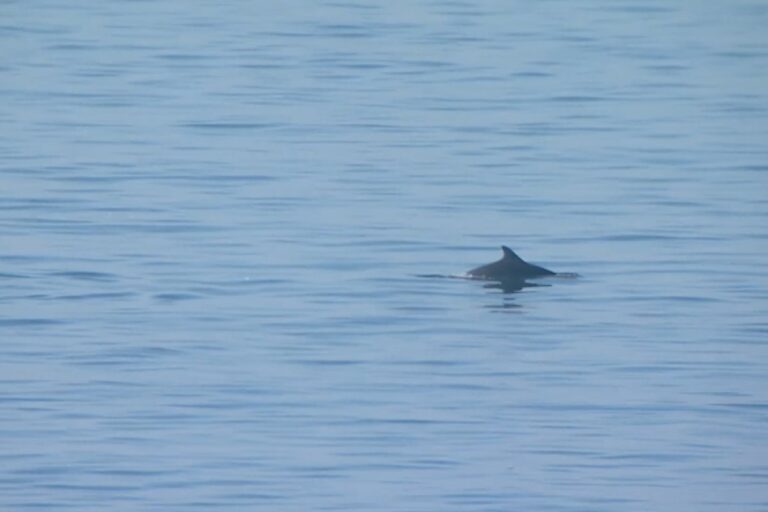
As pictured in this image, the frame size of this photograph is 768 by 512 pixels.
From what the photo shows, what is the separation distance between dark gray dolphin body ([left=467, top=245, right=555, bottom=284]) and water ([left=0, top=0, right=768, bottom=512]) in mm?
183

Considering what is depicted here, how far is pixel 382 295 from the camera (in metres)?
17.4

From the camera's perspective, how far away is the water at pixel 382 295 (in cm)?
1227


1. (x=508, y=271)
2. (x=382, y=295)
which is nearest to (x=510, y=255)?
(x=508, y=271)

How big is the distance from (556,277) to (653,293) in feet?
2.79

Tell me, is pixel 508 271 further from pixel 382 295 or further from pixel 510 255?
pixel 382 295

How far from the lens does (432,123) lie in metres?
31.1

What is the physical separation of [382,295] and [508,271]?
1.11 m

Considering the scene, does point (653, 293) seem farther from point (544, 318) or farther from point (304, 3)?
point (304, 3)

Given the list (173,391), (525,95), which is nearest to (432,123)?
(525,95)

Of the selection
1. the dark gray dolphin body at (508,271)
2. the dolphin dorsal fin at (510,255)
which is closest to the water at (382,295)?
the dark gray dolphin body at (508,271)

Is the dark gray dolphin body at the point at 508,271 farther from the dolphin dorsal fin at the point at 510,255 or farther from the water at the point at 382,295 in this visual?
the water at the point at 382,295

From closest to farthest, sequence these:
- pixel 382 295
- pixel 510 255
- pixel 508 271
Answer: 1. pixel 382 295
2. pixel 510 255
3. pixel 508 271

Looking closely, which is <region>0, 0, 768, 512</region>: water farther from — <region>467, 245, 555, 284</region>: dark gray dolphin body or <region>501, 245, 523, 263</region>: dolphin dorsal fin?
<region>501, 245, 523, 263</region>: dolphin dorsal fin

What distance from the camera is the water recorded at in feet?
40.2
